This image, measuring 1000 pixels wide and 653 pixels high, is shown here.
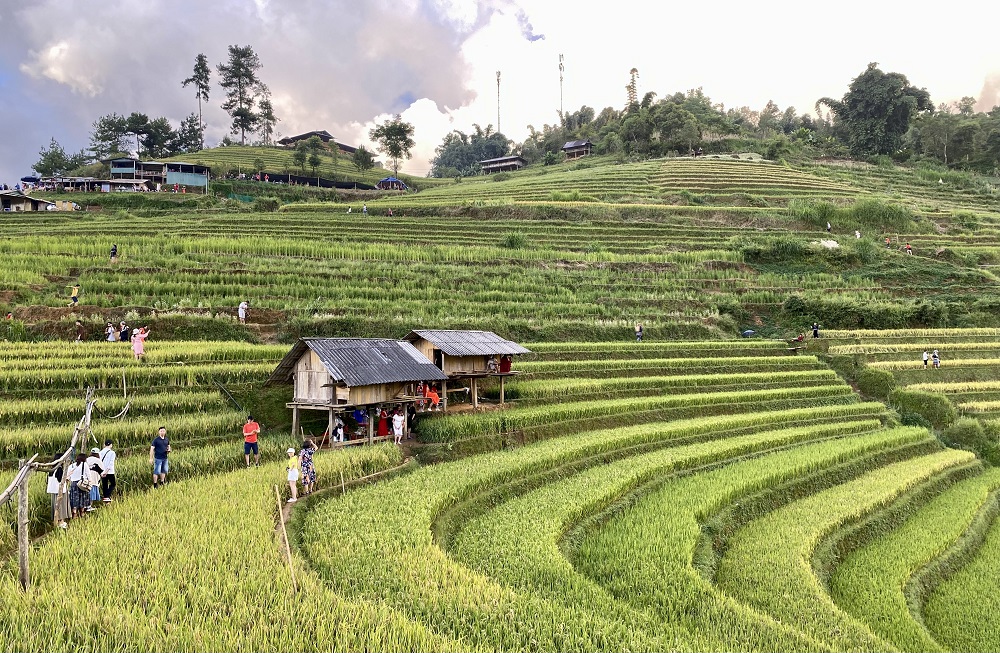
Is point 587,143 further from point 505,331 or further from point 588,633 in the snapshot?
point 588,633

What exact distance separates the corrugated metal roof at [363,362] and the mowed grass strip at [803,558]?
8.42m

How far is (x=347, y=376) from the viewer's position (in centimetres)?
1337

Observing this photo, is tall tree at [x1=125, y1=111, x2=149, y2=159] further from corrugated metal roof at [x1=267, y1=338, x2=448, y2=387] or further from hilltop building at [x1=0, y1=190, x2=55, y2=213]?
corrugated metal roof at [x1=267, y1=338, x2=448, y2=387]

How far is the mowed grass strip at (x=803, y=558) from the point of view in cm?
751

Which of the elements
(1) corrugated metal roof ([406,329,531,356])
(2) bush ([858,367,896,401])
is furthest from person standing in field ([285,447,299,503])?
(2) bush ([858,367,896,401])

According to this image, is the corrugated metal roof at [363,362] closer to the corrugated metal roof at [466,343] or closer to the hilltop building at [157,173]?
the corrugated metal roof at [466,343]

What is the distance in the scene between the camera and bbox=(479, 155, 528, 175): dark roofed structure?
94438 mm

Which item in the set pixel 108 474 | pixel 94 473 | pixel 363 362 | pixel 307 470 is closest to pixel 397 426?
pixel 363 362

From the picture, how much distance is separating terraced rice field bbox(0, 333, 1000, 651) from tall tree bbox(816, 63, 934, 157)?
73631 millimetres

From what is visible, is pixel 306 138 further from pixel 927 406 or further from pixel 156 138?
pixel 927 406

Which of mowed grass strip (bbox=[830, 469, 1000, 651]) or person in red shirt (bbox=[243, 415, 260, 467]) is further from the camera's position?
person in red shirt (bbox=[243, 415, 260, 467])

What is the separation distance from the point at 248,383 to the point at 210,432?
257 centimetres

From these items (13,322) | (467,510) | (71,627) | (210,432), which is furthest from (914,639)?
(13,322)

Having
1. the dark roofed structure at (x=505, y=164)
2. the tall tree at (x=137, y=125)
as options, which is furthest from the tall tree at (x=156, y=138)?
the dark roofed structure at (x=505, y=164)
